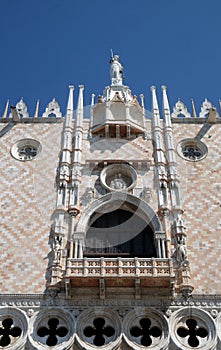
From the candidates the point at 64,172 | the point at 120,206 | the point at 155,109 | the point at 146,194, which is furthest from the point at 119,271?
the point at 155,109

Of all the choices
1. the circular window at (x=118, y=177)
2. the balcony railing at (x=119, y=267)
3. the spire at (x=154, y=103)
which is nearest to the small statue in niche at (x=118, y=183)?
the circular window at (x=118, y=177)

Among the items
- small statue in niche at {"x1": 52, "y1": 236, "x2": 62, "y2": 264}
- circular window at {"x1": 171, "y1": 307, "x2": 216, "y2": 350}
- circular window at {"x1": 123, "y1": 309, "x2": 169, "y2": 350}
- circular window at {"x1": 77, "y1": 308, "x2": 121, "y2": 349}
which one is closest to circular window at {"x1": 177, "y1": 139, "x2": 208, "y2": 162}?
small statue in niche at {"x1": 52, "y1": 236, "x2": 62, "y2": 264}

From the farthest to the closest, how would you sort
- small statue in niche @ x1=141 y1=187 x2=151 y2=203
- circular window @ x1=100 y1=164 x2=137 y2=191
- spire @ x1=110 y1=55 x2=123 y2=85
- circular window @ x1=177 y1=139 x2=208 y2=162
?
spire @ x1=110 y1=55 x2=123 y2=85
circular window @ x1=177 y1=139 x2=208 y2=162
circular window @ x1=100 y1=164 x2=137 y2=191
small statue in niche @ x1=141 y1=187 x2=151 y2=203

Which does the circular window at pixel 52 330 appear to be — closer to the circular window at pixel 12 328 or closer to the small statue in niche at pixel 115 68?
the circular window at pixel 12 328

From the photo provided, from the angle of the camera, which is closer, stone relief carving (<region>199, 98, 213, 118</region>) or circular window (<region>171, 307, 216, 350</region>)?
circular window (<region>171, 307, 216, 350</region>)

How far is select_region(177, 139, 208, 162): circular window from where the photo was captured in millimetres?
19453

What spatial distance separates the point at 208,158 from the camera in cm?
1927

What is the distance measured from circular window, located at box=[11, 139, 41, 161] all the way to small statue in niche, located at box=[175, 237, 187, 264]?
6.69 meters

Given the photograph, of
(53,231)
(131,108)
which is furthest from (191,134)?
(53,231)

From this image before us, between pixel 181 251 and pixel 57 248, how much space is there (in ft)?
13.0

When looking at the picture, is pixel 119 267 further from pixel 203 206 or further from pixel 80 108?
pixel 80 108

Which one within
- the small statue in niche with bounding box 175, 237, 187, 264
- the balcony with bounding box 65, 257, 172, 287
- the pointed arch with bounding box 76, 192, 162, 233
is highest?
the pointed arch with bounding box 76, 192, 162, 233

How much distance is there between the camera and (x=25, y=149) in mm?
19859

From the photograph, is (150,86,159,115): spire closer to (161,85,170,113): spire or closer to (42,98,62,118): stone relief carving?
(161,85,170,113): spire
